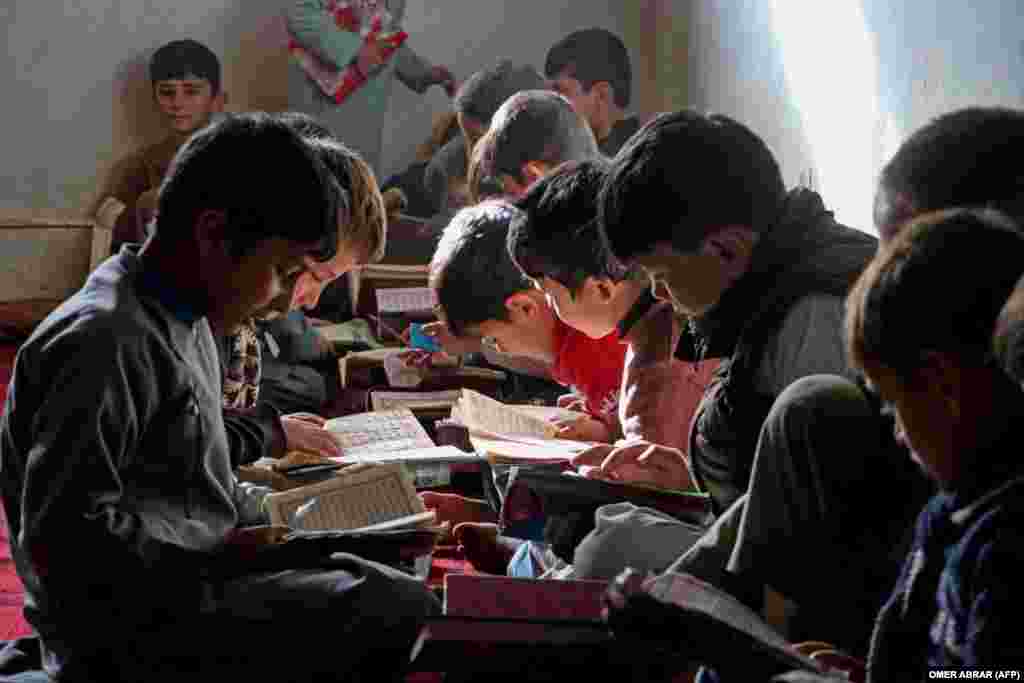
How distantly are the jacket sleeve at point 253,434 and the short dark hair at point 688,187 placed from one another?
32.5 inches

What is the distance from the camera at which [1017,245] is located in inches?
49.5

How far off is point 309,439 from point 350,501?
0.47 metres

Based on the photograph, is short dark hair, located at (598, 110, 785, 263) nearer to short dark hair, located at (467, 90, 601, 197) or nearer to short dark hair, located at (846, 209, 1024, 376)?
short dark hair, located at (846, 209, 1024, 376)

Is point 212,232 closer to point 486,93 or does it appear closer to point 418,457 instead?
point 418,457

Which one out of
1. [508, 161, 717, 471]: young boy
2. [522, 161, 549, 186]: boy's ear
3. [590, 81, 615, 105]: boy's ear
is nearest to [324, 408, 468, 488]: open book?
[508, 161, 717, 471]: young boy

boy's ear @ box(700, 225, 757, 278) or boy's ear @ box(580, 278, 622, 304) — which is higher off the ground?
boy's ear @ box(700, 225, 757, 278)

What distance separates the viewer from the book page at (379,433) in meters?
2.84

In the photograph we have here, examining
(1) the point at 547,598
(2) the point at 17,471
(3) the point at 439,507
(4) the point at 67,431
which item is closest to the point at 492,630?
(1) the point at 547,598

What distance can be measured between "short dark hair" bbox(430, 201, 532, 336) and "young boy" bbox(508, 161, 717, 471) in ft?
0.82

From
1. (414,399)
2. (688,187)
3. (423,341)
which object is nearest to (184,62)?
(423,341)

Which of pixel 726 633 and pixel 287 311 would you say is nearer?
pixel 726 633

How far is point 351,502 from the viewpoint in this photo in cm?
230

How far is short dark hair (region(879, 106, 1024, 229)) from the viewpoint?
→ 1.55 metres

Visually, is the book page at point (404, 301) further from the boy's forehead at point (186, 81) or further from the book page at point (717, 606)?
the book page at point (717, 606)
